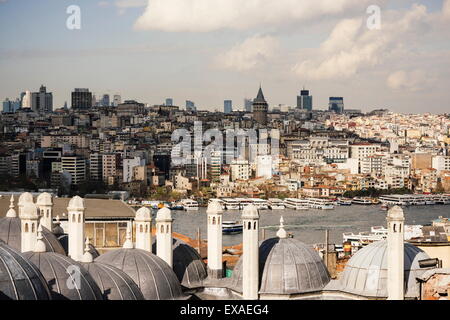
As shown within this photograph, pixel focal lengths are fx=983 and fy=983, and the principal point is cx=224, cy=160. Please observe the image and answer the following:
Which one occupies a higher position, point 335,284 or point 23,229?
point 23,229

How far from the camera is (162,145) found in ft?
109

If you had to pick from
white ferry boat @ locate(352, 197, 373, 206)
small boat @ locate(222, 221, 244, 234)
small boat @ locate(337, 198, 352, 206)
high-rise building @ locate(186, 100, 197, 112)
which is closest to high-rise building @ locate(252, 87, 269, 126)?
high-rise building @ locate(186, 100, 197, 112)

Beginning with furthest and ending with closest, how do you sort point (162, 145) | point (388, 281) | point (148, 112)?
point (148, 112) → point (162, 145) → point (388, 281)

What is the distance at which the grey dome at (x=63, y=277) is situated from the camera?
3.85 m

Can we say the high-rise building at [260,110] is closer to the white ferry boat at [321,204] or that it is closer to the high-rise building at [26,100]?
the high-rise building at [26,100]

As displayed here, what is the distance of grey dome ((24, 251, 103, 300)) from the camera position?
3.85 m

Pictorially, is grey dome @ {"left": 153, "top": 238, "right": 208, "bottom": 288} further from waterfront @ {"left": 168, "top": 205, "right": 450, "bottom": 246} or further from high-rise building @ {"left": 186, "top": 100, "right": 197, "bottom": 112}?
high-rise building @ {"left": 186, "top": 100, "right": 197, "bottom": 112}

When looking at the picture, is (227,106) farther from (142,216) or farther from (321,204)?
(142,216)

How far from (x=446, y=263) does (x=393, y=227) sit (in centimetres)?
212

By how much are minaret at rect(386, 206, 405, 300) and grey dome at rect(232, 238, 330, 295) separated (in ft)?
1.14

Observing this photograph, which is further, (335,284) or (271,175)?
(271,175)

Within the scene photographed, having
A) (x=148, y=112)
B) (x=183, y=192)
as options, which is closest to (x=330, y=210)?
(x=183, y=192)
